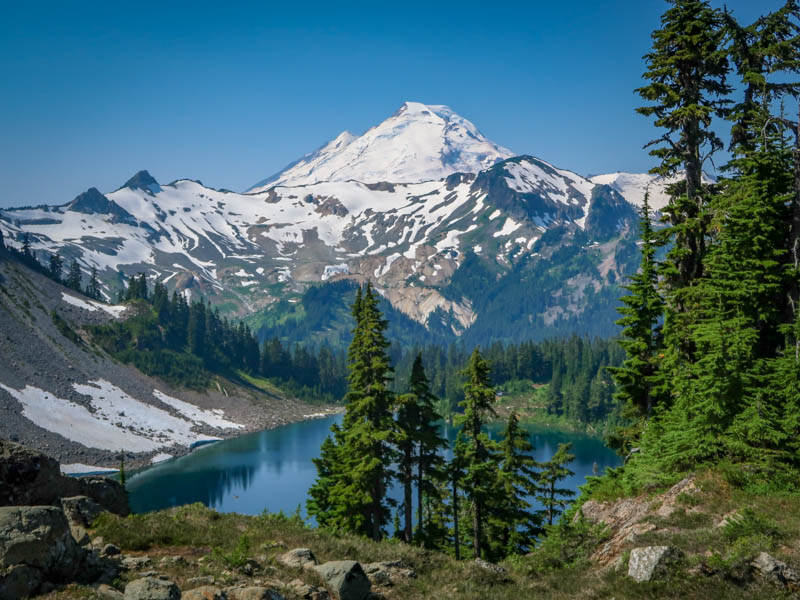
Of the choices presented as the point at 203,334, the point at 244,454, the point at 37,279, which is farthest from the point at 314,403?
the point at 37,279

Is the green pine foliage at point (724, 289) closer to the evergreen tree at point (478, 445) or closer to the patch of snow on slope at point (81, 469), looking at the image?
the evergreen tree at point (478, 445)

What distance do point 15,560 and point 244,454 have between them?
10993 centimetres

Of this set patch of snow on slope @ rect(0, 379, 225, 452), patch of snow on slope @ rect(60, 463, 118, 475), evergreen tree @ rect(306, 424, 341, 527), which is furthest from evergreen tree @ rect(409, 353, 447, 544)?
patch of snow on slope @ rect(0, 379, 225, 452)

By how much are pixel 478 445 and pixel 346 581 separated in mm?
19774

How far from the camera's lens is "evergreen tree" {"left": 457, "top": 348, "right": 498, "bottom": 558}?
32.2 meters

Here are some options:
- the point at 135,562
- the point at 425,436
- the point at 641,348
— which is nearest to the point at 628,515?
the point at 641,348

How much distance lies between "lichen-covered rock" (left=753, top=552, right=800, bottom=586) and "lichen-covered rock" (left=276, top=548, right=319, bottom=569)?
10.7 meters

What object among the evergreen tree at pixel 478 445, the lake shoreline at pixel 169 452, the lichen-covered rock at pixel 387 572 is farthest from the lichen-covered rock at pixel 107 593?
the lake shoreline at pixel 169 452

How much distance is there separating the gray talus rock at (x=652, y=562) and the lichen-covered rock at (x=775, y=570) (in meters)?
1.68

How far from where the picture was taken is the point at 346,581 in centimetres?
1401

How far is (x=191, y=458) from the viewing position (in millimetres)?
109062

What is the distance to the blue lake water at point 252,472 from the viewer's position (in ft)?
263

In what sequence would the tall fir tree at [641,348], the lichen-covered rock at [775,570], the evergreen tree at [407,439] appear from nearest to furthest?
the lichen-covered rock at [775,570]
the tall fir tree at [641,348]
the evergreen tree at [407,439]

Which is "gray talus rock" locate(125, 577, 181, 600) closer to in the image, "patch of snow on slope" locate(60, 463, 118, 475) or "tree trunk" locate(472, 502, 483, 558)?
"tree trunk" locate(472, 502, 483, 558)
